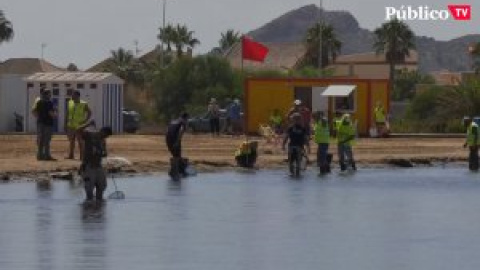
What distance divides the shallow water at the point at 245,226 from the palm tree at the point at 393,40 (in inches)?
3638

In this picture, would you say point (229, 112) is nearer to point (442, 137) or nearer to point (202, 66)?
point (442, 137)

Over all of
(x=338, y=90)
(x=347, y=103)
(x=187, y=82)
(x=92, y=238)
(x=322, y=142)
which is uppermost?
(x=187, y=82)

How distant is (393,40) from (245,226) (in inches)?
4137

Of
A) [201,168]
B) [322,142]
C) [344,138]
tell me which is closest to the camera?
[322,142]

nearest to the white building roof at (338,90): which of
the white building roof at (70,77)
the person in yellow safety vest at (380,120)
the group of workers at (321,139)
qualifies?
the person in yellow safety vest at (380,120)

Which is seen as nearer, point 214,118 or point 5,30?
point 214,118

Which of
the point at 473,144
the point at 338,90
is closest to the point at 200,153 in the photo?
the point at 473,144

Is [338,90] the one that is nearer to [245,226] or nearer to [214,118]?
[214,118]

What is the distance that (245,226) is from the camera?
21969 millimetres

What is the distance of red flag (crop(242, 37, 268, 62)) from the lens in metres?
54.3

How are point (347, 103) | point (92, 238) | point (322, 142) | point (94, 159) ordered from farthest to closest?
point (347, 103), point (322, 142), point (94, 159), point (92, 238)

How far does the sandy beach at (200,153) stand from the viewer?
35.4 m

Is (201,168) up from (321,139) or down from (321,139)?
down

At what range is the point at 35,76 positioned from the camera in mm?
59688
